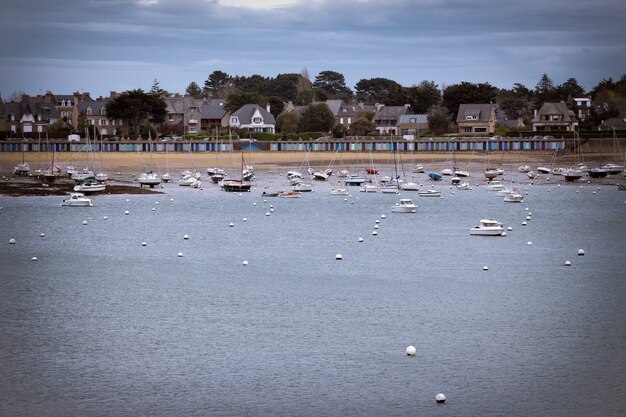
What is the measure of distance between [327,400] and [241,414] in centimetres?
286

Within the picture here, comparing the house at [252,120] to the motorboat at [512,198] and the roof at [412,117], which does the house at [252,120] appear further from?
the motorboat at [512,198]

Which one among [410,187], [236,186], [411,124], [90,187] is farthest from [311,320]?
[411,124]

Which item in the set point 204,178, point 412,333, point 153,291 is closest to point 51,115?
point 204,178

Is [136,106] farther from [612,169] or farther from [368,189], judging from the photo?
[612,169]

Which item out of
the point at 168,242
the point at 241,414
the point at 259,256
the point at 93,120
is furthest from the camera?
the point at 93,120

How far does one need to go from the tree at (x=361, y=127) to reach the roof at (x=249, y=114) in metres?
16.2

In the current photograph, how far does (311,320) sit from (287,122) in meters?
154

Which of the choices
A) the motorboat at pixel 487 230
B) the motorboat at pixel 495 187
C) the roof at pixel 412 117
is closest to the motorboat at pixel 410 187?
the motorboat at pixel 495 187

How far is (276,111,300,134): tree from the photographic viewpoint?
190250mm

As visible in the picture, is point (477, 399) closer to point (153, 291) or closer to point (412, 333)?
point (412, 333)

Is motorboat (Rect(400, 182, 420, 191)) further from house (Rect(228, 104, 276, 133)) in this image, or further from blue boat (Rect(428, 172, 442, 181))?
house (Rect(228, 104, 276, 133))

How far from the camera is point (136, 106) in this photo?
184 m

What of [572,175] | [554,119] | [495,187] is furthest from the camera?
[554,119]

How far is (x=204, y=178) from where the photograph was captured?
124062 mm
